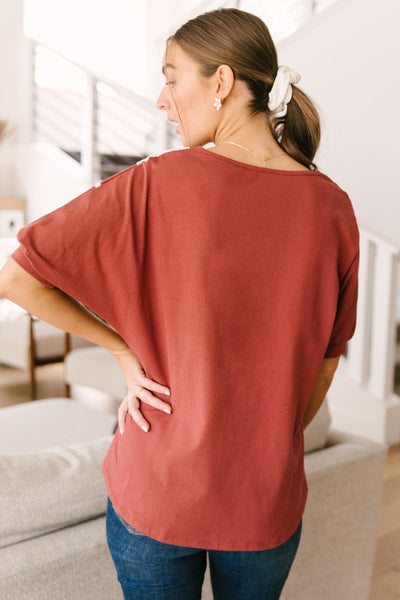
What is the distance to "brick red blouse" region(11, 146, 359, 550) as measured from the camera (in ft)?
2.31

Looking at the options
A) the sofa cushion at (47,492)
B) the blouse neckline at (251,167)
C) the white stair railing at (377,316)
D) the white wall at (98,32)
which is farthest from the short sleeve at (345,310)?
the white wall at (98,32)

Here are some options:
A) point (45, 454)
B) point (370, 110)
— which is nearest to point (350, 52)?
point (370, 110)

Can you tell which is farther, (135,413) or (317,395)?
(317,395)

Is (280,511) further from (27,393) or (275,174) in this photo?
(27,393)

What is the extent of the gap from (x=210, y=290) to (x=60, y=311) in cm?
24

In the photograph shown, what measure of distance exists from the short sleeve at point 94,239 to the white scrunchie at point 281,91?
0.68ft

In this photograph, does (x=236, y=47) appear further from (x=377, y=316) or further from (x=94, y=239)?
(x=377, y=316)

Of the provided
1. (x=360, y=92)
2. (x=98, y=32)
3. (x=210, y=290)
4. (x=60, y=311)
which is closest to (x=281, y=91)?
(x=210, y=290)

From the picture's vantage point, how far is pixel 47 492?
110 cm

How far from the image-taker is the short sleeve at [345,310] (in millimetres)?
816

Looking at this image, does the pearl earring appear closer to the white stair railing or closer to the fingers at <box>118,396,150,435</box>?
the fingers at <box>118,396,150,435</box>

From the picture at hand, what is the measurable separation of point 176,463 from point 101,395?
109 inches

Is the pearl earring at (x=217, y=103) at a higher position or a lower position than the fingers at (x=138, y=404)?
higher

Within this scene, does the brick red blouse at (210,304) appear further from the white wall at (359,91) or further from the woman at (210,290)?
the white wall at (359,91)
